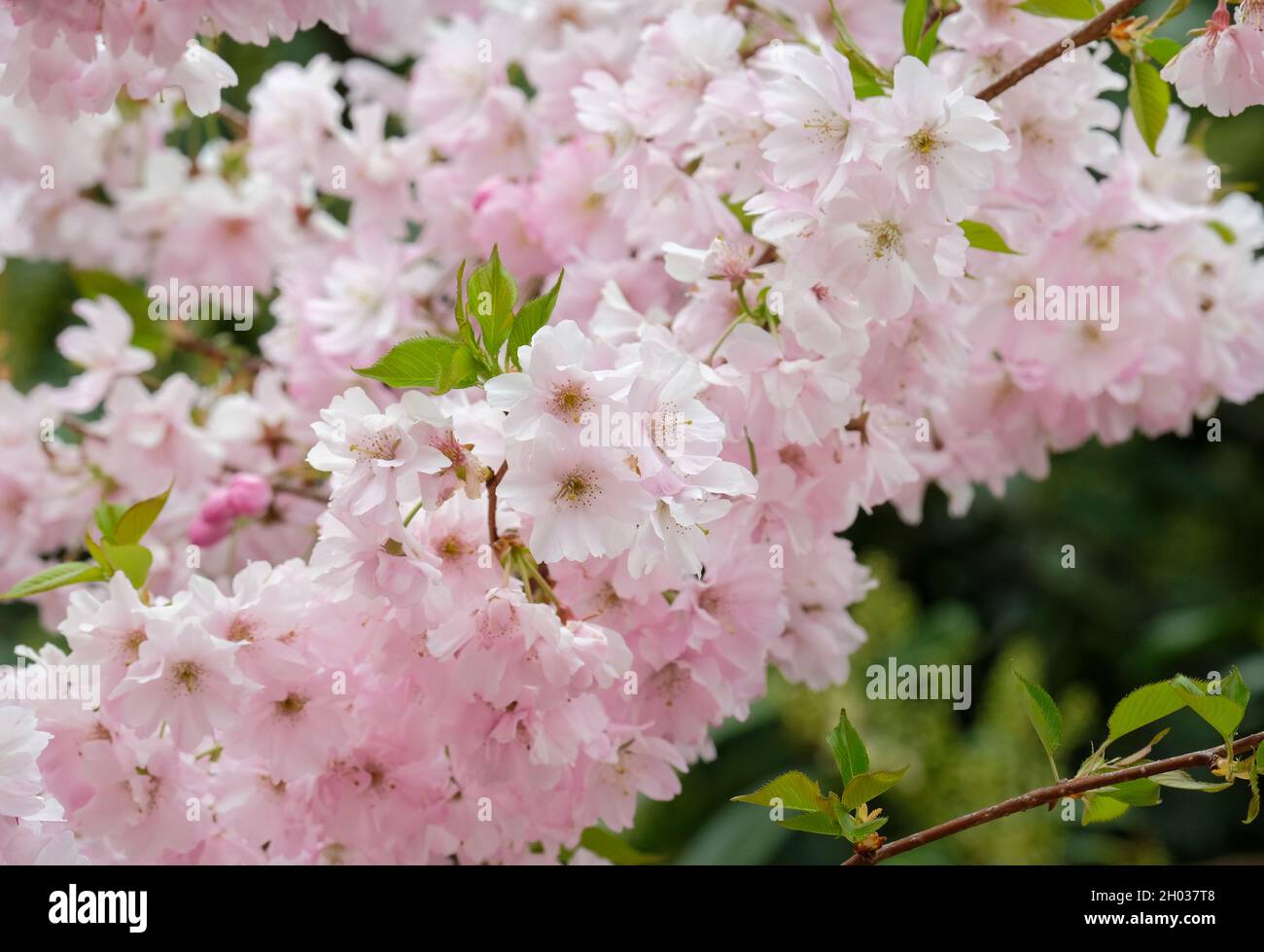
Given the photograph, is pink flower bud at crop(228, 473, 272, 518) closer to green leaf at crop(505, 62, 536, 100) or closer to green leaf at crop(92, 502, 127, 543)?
green leaf at crop(92, 502, 127, 543)

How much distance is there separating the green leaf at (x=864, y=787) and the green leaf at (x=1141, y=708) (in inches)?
4.2

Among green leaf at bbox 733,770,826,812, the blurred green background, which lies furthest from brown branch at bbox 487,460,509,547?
the blurred green background

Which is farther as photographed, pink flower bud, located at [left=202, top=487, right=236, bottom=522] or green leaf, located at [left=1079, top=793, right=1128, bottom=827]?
pink flower bud, located at [left=202, top=487, right=236, bottom=522]

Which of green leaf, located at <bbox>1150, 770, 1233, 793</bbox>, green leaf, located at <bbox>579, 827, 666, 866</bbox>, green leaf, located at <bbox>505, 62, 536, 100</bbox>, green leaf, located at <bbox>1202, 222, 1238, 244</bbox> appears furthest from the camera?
green leaf, located at <bbox>505, 62, 536, 100</bbox>

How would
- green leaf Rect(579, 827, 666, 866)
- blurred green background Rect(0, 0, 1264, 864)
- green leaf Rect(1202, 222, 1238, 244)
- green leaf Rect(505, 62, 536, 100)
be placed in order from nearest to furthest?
1. green leaf Rect(579, 827, 666, 866)
2. green leaf Rect(1202, 222, 1238, 244)
3. green leaf Rect(505, 62, 536, 100)
4. blurred green background Rect(0, 0, 1264, 864)

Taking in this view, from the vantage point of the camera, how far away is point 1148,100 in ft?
2.43

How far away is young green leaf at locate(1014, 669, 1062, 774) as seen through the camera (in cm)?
64

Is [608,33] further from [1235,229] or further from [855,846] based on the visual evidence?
[855,846]

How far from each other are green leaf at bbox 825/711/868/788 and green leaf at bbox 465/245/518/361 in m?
0.24

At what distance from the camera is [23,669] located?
0.73 metres

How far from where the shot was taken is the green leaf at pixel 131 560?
696 mm

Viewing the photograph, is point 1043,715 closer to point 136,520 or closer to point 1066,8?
point 1066,8

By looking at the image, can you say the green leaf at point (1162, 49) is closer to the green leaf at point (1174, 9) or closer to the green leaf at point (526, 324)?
the green leaf at point (1174, 9)
